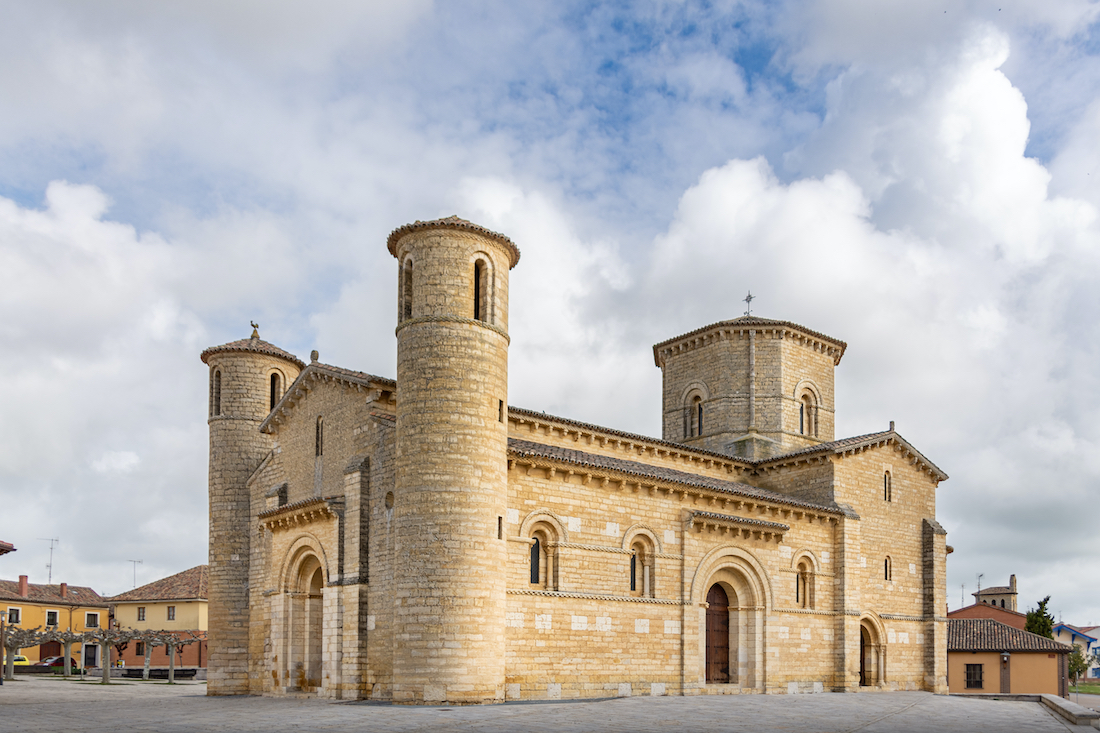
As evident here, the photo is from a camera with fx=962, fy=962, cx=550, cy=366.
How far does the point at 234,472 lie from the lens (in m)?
32.6

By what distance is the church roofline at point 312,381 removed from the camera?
88.0 ft

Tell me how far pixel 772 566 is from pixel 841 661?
4265 millimetres

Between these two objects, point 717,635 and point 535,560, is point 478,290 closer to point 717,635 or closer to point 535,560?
point 535,560

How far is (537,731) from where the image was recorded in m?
15.8

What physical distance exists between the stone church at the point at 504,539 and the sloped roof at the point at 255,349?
0.29 ft

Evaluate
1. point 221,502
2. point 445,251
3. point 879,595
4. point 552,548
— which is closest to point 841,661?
point 879,595

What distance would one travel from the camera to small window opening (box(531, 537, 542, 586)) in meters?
25.4

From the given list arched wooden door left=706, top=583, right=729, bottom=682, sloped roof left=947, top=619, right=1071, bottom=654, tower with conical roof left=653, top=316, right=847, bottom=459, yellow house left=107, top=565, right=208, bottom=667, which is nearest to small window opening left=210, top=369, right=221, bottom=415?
arched wooden door left=706, top=583, right=729, bottom=682

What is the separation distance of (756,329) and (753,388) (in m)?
2.41

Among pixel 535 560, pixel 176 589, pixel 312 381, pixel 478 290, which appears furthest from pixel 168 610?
pixel 478 290

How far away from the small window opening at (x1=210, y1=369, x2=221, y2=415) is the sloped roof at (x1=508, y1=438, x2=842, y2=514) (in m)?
11.7

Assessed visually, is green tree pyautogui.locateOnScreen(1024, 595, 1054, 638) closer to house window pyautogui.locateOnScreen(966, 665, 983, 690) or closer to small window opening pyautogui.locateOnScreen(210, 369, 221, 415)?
house window pyautogui.locateOnScreen(966, 665, 983, 690)

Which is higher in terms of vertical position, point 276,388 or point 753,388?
point 753,388

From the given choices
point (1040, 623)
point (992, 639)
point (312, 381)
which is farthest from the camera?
point (1040, 623)
